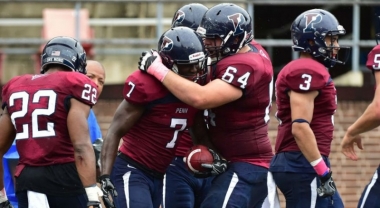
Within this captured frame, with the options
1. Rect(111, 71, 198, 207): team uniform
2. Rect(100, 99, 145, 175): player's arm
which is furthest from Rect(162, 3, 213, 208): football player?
Rect(100, 99, 145, 175): player's arm

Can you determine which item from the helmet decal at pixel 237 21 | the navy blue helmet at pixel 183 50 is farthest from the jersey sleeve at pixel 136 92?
the helmet decal at pixel 237 21

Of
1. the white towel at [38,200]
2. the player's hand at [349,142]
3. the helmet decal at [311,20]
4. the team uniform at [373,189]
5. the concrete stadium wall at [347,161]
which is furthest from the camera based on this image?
the concrete stadium wall at [347,161]

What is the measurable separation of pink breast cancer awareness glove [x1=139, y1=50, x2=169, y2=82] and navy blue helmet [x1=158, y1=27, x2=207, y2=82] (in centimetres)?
8

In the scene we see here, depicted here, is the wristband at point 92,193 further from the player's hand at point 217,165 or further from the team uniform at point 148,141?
the player's hand at point 217,165

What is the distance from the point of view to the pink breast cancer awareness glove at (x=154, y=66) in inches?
269

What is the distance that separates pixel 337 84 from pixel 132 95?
5.59 m

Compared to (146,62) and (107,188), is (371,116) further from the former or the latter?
(107,188)

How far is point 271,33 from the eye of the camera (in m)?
13.7

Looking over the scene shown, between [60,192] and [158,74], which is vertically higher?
[158,74]

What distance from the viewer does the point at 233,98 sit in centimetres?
689

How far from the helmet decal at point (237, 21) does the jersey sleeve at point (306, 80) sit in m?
0.46

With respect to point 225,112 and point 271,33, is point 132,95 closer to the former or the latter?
point 225,112

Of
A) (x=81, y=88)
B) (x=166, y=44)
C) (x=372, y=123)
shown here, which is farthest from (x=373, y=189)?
(x=81, y=88)

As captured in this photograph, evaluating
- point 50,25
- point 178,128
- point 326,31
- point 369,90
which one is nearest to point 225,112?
point 178,128
